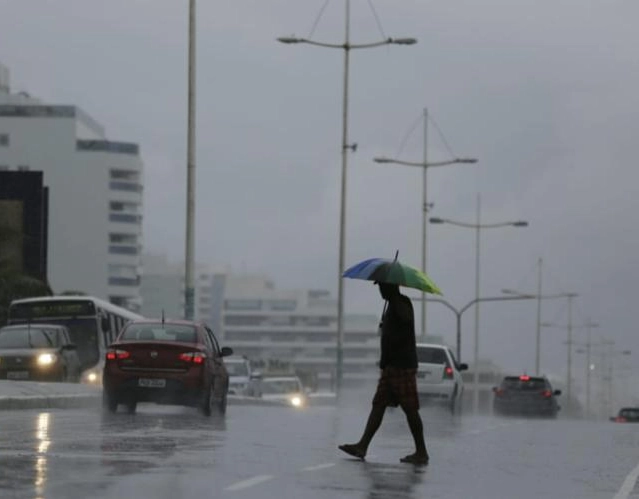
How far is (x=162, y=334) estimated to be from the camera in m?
30.8

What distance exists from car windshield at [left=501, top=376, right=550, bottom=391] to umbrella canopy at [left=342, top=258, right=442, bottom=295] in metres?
42.2

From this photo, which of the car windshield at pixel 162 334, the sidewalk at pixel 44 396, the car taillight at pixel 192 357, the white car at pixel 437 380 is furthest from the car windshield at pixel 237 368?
the car taillight at pixel 192 357

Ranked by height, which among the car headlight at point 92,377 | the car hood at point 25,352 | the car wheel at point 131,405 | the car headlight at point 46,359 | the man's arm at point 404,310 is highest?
the man's arm at point 404,310

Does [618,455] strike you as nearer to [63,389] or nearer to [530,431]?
[530,431]

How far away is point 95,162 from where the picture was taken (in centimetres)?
19912

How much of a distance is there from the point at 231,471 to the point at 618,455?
818 cm

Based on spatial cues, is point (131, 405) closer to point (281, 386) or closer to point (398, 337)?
point (398, 337)

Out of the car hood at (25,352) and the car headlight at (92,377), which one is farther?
the car headlight at (92,377)

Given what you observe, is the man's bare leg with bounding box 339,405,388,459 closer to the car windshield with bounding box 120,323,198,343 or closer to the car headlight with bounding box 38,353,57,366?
the car windshield with bounding box 120,323,198,343

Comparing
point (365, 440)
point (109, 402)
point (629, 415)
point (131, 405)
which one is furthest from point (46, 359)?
point (629, 415)

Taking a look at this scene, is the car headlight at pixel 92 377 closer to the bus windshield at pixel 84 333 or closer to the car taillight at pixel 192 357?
the bus windshield at pixel 84 333

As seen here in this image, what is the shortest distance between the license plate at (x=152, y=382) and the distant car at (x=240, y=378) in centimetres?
3059

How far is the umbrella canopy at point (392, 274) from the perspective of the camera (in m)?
18.7

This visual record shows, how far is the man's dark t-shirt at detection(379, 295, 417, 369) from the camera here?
18.8 m
